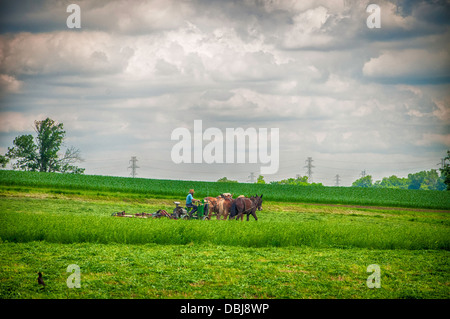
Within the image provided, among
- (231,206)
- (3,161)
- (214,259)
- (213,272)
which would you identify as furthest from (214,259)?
(3,161)

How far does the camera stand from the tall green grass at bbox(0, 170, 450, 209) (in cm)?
5582

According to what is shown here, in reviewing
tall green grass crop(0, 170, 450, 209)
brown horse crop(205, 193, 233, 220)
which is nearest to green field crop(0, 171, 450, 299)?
brown horse crop(205, 193, 233, 220)

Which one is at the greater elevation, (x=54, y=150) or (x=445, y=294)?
(x=54, y=150)

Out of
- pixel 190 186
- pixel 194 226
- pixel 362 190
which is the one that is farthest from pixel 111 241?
pixel 362 190

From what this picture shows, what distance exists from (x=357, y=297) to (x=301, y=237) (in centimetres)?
860

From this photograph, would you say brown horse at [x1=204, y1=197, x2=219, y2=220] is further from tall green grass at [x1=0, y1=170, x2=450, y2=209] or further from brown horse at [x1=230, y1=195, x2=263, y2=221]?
tall green grass at [x1=0, y1=170, x2=450, y2=209]

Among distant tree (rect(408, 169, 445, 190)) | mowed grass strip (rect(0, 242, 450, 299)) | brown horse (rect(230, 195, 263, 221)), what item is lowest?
mowed grass strip (rect(0, 242, 450, 299))

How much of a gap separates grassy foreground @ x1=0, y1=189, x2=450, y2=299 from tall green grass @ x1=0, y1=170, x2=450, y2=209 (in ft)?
105

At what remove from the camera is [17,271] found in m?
15.2

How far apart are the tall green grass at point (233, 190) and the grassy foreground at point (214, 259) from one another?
32.1 m

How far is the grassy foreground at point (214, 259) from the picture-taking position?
1405 centimetres

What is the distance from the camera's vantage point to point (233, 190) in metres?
70.0

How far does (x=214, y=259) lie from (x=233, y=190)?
52326 mm
